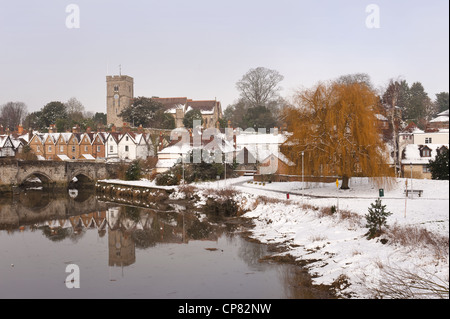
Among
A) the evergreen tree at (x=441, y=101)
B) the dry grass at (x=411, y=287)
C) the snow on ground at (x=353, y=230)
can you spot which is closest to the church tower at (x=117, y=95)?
the evergreen tree at (x=441, y=101)

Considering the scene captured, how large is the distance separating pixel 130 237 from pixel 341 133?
16.1 meters

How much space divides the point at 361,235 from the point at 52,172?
4634cm

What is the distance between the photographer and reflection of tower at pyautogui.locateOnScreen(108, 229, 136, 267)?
20734 mm

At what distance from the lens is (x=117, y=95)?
9794 centimetres

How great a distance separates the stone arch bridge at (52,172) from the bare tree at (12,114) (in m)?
56.3

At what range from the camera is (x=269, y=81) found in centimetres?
8631

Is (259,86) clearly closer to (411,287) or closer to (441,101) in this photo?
(441,101)

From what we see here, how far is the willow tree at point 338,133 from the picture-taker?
3041 centimetres

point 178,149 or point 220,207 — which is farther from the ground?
point 178,149

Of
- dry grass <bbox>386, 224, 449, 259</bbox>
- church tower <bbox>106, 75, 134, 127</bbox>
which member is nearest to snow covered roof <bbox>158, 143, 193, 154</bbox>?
church tower <bbox>106, 75, 134, 127</bbox>

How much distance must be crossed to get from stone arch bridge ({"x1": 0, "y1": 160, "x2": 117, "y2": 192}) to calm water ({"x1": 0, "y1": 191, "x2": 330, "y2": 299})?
17073 mm

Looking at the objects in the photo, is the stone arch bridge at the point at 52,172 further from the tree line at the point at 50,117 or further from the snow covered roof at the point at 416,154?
the snow covered roof at the point at 416,154

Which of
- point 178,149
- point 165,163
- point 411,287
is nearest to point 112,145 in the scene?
point 178,149

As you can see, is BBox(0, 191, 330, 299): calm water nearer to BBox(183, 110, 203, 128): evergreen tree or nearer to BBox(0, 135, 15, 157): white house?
BBox(0, 135, 15, 157): white house
